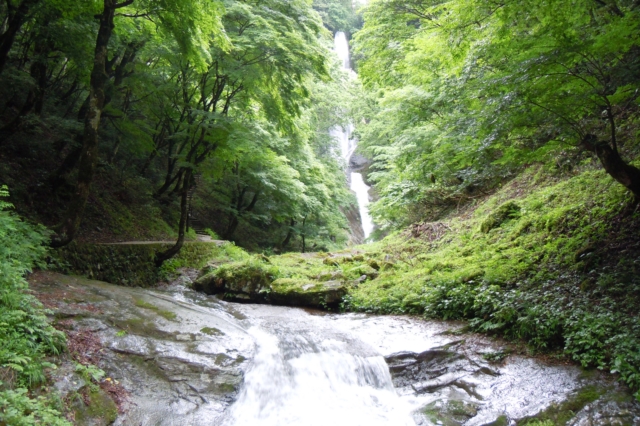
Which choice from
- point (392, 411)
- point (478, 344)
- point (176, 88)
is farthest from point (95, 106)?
point (478, 344)

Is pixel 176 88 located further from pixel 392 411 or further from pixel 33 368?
pixel 392 411

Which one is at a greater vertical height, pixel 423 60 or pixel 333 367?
pixel 423 60

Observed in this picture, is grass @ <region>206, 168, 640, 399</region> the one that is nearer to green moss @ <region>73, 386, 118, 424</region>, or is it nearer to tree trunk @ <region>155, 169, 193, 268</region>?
tree trunk @ <region>155, 169, 193, 268</region>

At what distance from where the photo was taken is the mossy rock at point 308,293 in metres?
8.98

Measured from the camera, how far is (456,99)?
313 inches

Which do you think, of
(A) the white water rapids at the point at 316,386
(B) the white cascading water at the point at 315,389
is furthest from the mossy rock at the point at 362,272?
(B) the white cascading water at the point at 315,389

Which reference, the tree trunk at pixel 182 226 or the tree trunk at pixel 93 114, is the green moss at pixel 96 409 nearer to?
the tree trunk at pixel 93 114

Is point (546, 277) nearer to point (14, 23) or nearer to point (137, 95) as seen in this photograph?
point (14, 23)

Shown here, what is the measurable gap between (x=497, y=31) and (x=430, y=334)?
503cm

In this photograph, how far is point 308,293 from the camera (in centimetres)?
915

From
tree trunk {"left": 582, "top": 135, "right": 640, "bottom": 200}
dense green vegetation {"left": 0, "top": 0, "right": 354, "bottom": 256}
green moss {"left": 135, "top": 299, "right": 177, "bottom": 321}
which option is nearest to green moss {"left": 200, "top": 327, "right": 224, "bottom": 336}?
green moss {"left": 135, "top": 299, "right": 177, "bottom": 321}

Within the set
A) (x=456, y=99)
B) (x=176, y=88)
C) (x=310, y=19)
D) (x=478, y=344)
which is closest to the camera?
(x=478, y=344)

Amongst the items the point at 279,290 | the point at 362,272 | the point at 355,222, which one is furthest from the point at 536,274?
the point at 355,222

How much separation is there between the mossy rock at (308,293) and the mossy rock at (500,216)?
378 centimetres
